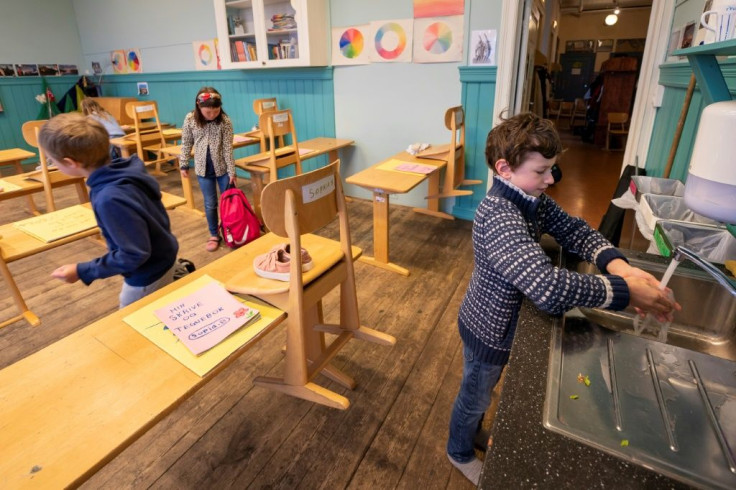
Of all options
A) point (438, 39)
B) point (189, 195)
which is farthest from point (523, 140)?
point (189, 195)

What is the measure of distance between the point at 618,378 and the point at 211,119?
3011 millimetres

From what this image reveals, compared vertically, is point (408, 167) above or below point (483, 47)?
below

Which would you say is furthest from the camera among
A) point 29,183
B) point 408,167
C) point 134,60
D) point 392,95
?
point 134,60

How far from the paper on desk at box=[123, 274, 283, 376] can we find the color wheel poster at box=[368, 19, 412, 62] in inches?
119

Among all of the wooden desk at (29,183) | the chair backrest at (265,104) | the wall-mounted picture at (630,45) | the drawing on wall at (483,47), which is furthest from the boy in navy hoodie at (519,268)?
the wall-mounted picture at (630,45)

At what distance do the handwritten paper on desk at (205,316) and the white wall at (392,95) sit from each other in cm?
290

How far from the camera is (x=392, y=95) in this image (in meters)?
3.71

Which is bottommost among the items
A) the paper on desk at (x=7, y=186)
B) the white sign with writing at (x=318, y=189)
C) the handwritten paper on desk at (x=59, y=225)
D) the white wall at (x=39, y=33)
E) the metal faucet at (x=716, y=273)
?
the handwritten paper on desk at (x=59, y=225)

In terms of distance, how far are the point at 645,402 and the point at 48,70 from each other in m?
7.97

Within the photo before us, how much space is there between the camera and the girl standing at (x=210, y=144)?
293 cm

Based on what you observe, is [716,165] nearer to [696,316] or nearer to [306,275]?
[696,316]

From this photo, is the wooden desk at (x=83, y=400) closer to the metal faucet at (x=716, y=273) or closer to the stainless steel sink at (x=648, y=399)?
→ the stainless steel sink at (x=648, y=399)

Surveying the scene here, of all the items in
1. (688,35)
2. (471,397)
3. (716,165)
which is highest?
(688,35)

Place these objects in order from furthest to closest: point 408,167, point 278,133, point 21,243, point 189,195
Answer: point 189,195 → point 278,133 → point 408,167 → point 21,243
